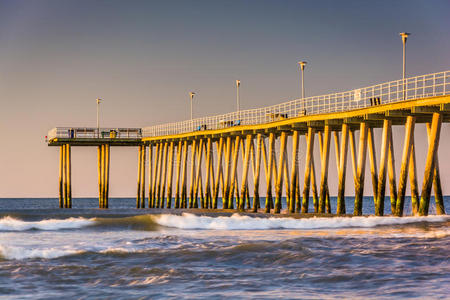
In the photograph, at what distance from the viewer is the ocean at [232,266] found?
1523 cm

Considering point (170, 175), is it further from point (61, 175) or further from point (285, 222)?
point (285, 222)

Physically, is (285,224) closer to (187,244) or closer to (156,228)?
Answer: (156,228)

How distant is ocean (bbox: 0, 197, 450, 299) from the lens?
600 inches

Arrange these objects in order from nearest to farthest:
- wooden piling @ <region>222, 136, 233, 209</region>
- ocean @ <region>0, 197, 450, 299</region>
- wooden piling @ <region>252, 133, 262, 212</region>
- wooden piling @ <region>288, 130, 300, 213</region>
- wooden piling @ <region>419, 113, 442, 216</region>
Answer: ocean @ <region>0, 197, 450, 299</region>
wooden piling @ <region>419, 113, 442, 216</region>
wooden piling @ <region>288, 130, 300, 213</region>
wooden piling @ <region>252, 133, 262, 212</region>
wooden piling @ <region>222, 136, 233, 209</region>

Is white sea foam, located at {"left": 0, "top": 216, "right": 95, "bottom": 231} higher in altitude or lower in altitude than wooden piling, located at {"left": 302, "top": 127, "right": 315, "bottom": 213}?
lower

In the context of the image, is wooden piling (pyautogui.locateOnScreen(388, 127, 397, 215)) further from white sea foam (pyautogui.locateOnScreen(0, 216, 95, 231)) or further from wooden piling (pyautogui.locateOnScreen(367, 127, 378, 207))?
white sea foam (pyautogui.locateOnScreen(0, 216, 95, 231))

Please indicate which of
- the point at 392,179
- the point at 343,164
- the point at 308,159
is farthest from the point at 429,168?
the point at 308,159

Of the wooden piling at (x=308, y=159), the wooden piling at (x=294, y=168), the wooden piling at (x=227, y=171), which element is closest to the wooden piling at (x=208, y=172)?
the wooden piling at (x=227, y=171)

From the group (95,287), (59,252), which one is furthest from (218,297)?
(59,252)

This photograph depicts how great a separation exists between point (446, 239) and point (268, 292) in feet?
32.4

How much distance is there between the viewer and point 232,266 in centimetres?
1852

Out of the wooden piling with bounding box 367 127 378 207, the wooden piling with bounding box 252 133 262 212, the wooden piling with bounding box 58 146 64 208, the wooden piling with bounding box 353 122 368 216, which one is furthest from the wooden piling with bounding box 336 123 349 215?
the wooden piling with bounding box 58 146 64 208

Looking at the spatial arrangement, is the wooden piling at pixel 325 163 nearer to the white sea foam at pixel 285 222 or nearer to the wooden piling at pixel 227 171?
the white sea foam at pixel 285 222

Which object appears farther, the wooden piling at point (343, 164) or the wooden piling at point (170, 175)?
the wooden piling at point (170, 175)
